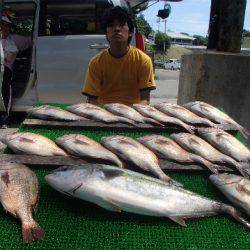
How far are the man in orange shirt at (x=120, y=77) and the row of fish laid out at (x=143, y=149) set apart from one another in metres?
1.62

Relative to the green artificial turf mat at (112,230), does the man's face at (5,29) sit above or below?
above

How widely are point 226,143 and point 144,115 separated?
0.93 metres

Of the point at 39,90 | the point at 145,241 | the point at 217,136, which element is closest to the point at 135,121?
the point at 217,136

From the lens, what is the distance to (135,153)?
119 inches

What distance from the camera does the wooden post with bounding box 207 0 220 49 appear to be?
643 cm

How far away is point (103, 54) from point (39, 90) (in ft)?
9.87

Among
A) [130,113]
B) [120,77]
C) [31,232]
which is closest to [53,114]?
[130,113]

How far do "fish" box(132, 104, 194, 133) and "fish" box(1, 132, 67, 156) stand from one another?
113 cm

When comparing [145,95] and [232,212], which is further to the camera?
[145,95]

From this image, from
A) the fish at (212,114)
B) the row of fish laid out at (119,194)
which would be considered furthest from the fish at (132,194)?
the fish at (212,114)

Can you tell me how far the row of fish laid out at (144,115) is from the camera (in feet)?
12.4

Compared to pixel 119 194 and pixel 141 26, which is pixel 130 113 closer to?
pixel 119 194

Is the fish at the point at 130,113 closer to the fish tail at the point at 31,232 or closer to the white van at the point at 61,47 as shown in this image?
the fish tail at the point at 31,232

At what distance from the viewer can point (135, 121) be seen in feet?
12.5
